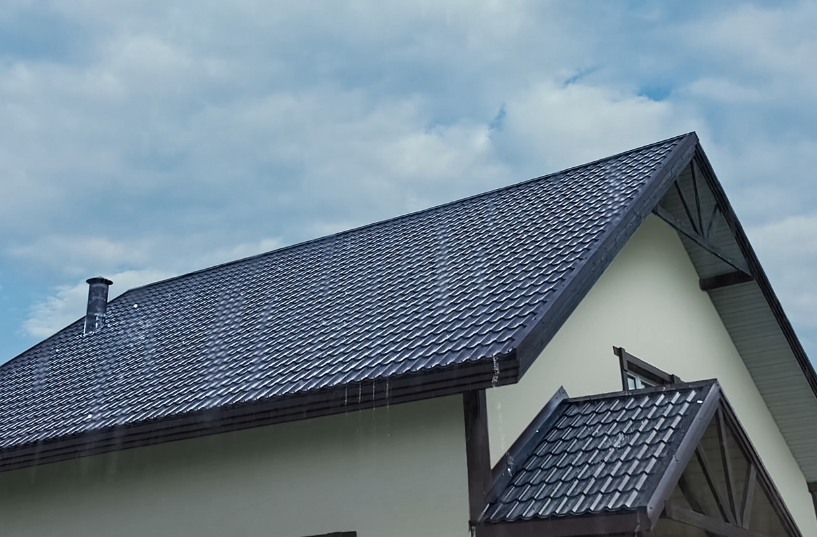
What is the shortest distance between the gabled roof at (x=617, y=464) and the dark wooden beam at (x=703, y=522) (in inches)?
0.6

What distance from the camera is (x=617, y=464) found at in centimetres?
599

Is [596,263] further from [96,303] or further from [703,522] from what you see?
[96,303]

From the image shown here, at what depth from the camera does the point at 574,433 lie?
678cm

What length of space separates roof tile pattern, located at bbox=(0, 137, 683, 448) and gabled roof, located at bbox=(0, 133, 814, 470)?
0.03 meters

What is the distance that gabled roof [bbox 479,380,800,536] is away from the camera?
5.59m

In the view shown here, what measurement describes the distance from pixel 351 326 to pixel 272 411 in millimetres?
1567

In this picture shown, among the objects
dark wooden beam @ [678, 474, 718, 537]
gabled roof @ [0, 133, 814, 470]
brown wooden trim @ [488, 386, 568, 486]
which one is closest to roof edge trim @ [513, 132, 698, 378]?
gabled roof @ [0, 133, 814, 470]

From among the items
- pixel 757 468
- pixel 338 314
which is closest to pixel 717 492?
pixel 757 468

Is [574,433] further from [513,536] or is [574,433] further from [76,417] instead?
[76,417]

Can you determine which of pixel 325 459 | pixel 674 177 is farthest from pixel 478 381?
pixel 674 177

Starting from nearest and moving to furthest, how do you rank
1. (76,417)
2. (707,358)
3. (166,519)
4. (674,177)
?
1. (166,519)
2. (76,417)
3. (674,177)
4. (707,358)

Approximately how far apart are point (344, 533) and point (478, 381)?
1.81 meters

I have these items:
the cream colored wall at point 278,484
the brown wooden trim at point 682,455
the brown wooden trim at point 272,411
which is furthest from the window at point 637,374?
the brown wooden trim at point 272,411

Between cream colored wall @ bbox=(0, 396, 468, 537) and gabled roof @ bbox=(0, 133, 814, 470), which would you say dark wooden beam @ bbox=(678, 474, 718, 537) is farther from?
cream colored wall @ bbox=(0, 396, 468, 537)
